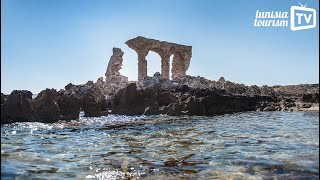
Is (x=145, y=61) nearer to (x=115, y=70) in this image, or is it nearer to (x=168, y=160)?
(x=115, y=70)

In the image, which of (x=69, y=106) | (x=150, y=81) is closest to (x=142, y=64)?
(x=150, y=81)

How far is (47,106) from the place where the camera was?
60.2 feet

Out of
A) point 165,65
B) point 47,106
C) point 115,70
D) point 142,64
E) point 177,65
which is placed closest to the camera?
point 47,106

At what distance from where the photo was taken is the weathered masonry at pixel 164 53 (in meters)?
45.0

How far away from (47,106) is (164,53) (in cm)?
3094

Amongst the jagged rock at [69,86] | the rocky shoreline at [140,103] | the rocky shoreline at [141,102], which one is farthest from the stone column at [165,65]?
the jagged rock at [69,86]

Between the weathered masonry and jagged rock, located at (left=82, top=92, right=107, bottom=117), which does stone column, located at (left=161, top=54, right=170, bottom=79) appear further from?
jagged rock, located at (left=82, top=92, right=107, bottom=117)

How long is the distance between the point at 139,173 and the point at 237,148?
3.11 metres

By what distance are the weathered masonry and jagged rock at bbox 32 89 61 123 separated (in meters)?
25.5

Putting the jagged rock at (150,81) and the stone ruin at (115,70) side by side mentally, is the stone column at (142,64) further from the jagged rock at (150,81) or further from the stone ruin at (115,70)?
the jagged rock at (150,81)

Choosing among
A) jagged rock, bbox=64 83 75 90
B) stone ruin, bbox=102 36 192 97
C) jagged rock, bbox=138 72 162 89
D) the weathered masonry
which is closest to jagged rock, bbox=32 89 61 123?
jagged rock, bbox=64 83 75 90

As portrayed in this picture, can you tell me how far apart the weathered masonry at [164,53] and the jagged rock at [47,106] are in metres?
25.5

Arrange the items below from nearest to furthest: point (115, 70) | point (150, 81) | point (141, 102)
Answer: point (141, 102), point (150, 81), point (115, 70)

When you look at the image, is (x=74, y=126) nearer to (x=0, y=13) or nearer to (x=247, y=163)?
(x=247, y=163)
